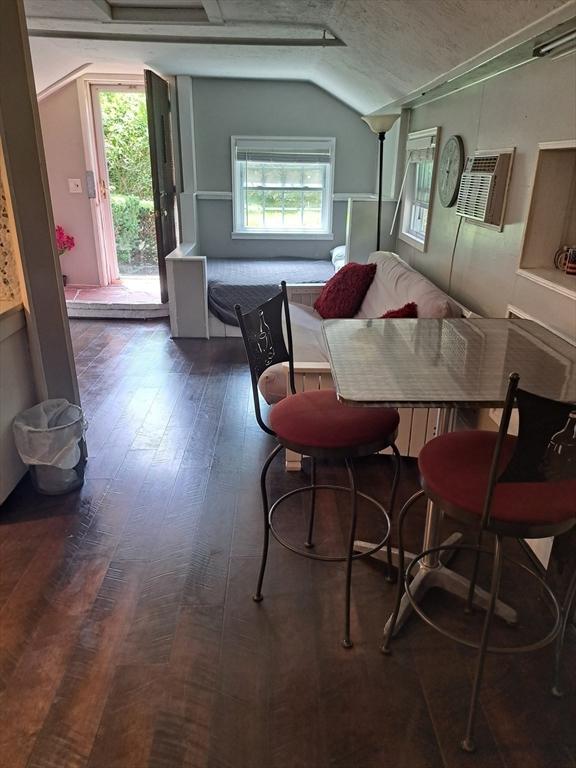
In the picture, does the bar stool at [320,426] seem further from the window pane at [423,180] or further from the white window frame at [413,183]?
the window pane at [423,180]

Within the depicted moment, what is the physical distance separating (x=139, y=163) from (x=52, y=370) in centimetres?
393

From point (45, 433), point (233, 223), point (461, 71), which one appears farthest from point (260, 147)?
point (45, 433)

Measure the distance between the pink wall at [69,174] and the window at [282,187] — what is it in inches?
63.3

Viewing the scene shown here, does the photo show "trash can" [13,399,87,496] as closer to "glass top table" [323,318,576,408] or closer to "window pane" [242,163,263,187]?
"glass top table" [323,318,576,408]

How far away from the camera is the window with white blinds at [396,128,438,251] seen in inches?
147

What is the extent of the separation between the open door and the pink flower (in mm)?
1283

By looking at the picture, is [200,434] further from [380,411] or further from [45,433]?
[380,411]

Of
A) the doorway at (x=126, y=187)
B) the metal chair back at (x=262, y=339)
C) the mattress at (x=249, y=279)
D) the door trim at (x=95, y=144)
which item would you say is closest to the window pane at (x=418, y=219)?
the mattress at (x=249, y=279)

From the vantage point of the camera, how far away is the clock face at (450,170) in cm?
303

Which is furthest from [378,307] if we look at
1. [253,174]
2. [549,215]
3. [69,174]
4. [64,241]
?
[69,174]

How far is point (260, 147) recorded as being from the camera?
5.50 m

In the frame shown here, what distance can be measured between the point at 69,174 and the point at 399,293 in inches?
164

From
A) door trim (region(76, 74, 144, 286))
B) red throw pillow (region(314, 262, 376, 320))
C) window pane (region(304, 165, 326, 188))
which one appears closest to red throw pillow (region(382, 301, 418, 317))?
red throw pillow (region(314, 262, 376, 320))

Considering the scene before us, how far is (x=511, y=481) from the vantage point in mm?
1232
